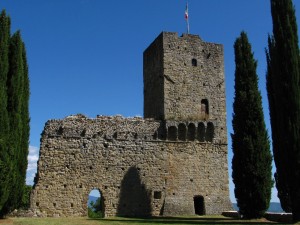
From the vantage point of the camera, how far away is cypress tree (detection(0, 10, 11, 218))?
17.8 meters

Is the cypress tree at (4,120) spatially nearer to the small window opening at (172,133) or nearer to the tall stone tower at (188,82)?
the small window opening at (172,133)

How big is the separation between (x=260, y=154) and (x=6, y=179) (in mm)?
14025

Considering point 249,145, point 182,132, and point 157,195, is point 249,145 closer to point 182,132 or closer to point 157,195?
point 182,132

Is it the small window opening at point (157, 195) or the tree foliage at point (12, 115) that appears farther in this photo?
the small window opening at point (157, 195)

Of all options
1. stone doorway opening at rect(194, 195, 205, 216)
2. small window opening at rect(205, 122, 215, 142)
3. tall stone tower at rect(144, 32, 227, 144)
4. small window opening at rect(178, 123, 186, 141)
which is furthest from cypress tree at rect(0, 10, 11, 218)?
small window opening at rect(205, 122, 215, 142)

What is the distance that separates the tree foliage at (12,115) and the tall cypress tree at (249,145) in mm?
12087

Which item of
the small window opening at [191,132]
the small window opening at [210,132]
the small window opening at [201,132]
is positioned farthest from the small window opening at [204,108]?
the small window opening at [191,132]

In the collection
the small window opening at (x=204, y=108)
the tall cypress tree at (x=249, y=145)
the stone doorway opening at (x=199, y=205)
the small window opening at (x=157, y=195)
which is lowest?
the stone doorway opening at (x=199, y=205)

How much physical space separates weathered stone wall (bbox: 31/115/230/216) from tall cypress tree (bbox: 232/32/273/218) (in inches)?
169

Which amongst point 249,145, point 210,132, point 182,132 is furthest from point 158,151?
point 249,145

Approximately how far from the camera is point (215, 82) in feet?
102

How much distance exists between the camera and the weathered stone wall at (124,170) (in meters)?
26.2

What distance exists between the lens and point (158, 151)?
28.4 metres

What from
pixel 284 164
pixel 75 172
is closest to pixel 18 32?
pixel 75 172
